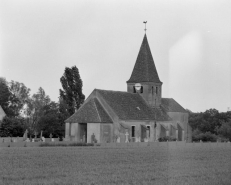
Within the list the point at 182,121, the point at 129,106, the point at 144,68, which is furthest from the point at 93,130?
the point at 182,121

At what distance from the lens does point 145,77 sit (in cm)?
8488

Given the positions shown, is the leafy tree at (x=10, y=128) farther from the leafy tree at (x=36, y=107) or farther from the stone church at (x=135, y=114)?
the leafy tree at (x=36, y=107)

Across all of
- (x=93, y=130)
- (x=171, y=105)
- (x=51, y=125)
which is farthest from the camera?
(x=171, y=105)

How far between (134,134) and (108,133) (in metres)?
5.08

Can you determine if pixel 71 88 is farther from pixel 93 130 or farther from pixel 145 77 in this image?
pixel 93 130

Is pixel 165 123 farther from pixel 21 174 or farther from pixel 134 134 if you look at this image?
pixel 21 174

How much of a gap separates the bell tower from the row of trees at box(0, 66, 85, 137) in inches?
411

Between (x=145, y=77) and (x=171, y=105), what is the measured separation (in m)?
8.91

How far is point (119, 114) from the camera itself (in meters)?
77.0

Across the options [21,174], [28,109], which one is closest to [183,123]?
[28,109]

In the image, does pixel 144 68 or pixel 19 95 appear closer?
pixel 144 68

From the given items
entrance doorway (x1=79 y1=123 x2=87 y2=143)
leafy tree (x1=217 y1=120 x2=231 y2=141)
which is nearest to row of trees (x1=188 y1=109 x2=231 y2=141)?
leafy tree (x1=217 y1=120 x2=231 y2=141)

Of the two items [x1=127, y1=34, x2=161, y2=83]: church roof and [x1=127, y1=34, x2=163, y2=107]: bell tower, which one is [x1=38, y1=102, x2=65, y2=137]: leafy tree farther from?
[x1=127, y1=34, x2=161, y2=83]: church roof

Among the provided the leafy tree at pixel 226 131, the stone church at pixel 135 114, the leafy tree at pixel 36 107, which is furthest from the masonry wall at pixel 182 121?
the leafy tree at pixel 36 107
